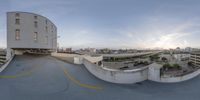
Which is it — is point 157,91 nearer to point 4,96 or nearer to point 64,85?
point 64,85

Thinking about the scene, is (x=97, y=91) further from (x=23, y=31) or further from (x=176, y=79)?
(x=23, y=31)

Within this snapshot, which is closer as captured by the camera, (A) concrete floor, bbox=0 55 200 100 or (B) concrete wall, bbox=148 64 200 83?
(A) concrete floor, bbox=0 55 200 100

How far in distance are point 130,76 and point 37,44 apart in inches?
676

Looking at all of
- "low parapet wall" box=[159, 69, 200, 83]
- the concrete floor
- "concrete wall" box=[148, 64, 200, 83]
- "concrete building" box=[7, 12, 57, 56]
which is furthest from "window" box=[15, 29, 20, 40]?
"low parapet wall" box=[159, 69, 200, 83]

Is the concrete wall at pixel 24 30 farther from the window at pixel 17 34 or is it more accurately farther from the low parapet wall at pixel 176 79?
the low parapet wall at pixel 176 79

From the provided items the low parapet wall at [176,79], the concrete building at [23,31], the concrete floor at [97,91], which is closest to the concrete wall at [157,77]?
the low parapet wall at [176,79]

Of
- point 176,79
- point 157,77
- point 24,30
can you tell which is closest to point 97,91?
point 157,77

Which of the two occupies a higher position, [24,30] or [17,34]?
[24,30]

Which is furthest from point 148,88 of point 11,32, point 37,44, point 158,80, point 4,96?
point 37,44

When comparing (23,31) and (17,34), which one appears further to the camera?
(23,31)

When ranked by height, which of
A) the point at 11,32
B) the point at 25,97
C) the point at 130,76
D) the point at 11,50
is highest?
the point at 11,32

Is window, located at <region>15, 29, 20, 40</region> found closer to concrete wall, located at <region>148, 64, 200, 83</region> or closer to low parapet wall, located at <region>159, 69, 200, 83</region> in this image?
concrete wall, located at <region>148, 64, 200, 83</region>

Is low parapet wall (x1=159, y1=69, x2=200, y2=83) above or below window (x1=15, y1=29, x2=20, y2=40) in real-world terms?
below

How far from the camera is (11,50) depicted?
16578mm
